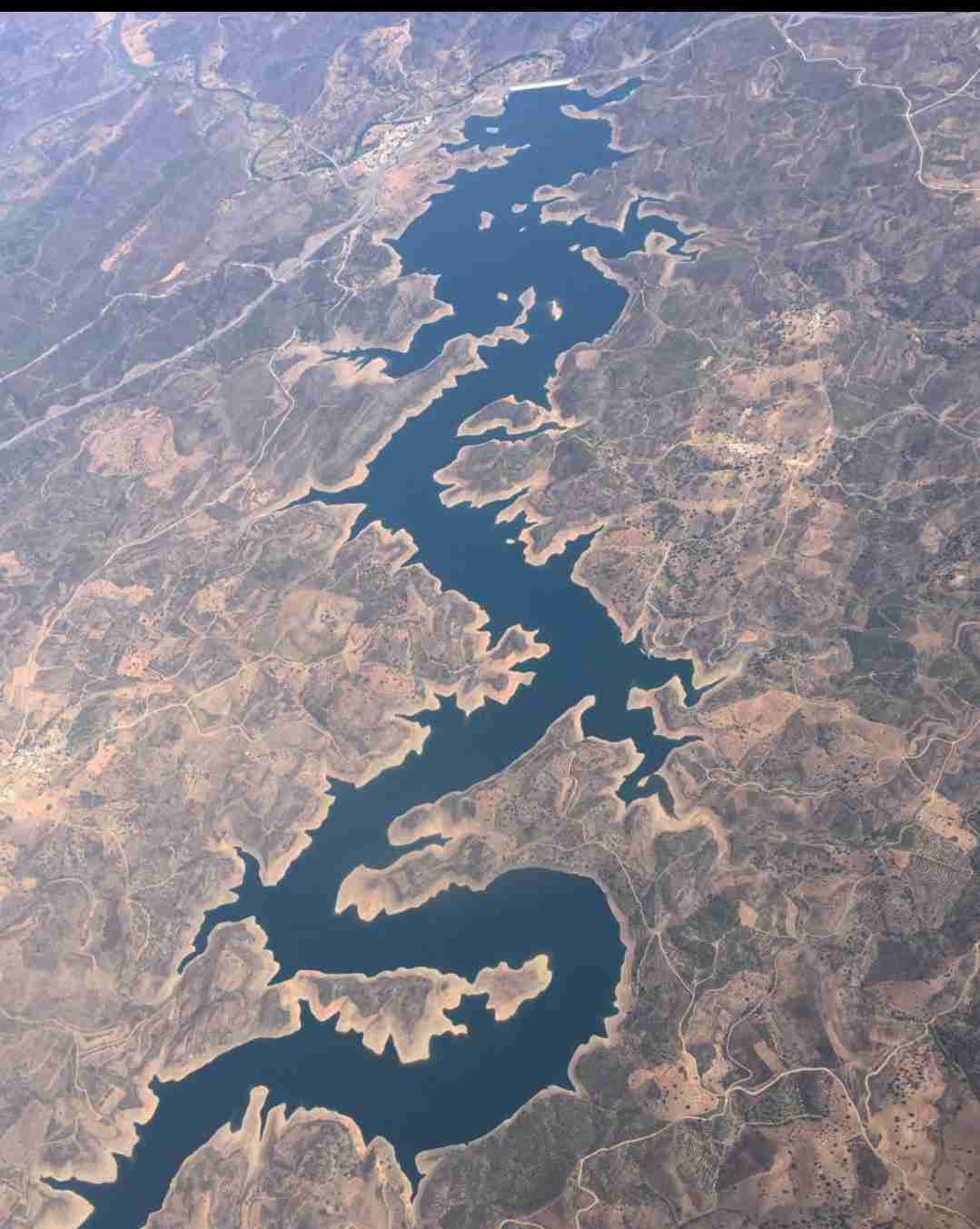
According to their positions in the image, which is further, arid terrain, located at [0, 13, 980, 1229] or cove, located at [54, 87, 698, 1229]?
cove, located at [54, 87, 698, 1229]

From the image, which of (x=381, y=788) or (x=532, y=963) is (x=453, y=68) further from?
(x=532, y=963)

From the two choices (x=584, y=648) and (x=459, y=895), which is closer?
(x=459, y=895)

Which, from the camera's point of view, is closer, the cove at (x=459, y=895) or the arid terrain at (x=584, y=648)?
the arid terrain at (x=584, y=648)

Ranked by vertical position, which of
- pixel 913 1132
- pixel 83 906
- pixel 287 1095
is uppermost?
pixel 83 906

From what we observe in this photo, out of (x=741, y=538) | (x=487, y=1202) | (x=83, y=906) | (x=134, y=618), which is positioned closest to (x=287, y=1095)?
(x=487, y=1202)
